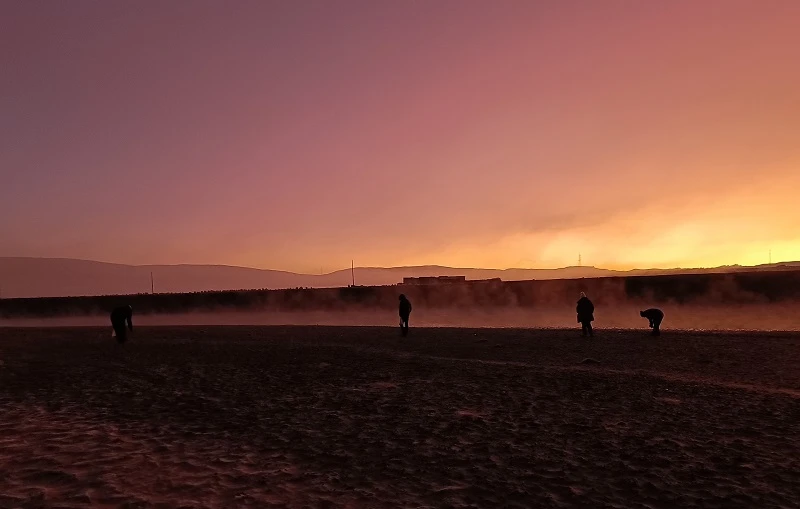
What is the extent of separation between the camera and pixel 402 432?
9516mm

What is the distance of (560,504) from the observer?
6480 millimetres

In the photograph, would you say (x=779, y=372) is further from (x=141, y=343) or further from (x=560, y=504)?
(x=141, y=343)

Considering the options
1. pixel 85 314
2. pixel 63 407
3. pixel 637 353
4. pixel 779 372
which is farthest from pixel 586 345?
pixel 85 314

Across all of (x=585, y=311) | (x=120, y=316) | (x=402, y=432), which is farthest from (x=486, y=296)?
(x=402, y=432)

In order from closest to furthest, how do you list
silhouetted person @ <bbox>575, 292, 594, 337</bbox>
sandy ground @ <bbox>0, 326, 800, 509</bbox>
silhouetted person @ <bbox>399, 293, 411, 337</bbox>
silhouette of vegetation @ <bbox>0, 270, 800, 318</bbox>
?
sandy ground @ <bbox>0, 326, 800, 509</bbox>, silhouetted person @ <bbox>575, 292, 594, 337</bbox>, silhouetted person @ <bbox>399, 293, 411, 337</bbox>, silhouette of vegetation @ <bbox>0, 270, 800, 318</bbox>

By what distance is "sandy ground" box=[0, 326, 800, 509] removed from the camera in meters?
6.78

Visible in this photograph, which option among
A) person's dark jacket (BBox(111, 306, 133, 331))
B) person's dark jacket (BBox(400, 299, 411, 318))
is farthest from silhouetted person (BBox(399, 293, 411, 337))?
person's dark jacket (BBox(111, 306, 133, 331))

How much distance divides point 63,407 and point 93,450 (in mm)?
3985

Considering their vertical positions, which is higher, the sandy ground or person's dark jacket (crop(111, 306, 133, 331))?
person's dark jacket (crop(111, 306, 133, 331))

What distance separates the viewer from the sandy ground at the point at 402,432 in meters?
6.78

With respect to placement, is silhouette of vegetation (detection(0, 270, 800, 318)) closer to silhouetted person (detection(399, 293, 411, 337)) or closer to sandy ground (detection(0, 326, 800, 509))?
silhouetted person (detection(399, 293, 411, 337))

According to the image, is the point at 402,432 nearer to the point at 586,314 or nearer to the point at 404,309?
the point at 404,309

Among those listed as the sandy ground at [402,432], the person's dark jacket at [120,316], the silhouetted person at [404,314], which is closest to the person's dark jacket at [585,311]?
the sandy ground at [402,432]

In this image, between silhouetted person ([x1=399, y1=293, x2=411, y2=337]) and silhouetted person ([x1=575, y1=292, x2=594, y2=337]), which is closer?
silhouetted person ([x1=575, y1=292, x2=594, y2=337])
